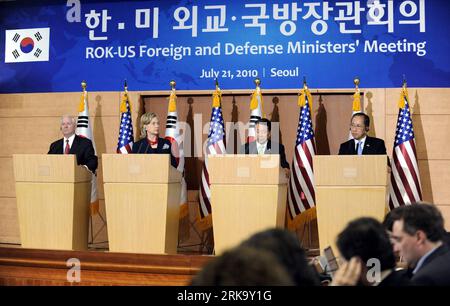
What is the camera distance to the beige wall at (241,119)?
6652mm

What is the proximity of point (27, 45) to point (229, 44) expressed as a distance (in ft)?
8.52

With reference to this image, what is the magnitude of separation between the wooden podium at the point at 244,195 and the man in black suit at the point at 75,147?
5.03 feet

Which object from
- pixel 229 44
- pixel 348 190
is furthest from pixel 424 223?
pixel 229 44

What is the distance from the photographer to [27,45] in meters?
7.55

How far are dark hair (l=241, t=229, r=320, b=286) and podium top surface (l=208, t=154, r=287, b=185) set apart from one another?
9.34 feet

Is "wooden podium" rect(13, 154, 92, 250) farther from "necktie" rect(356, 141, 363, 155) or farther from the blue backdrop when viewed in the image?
"necktie" rect(356, 141, 363, 155)

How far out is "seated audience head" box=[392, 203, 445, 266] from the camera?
2588 millimetres

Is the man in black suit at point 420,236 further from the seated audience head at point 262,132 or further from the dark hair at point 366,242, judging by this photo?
the seated audience head at point 262,132

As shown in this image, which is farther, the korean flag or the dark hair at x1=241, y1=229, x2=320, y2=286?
the korean flag

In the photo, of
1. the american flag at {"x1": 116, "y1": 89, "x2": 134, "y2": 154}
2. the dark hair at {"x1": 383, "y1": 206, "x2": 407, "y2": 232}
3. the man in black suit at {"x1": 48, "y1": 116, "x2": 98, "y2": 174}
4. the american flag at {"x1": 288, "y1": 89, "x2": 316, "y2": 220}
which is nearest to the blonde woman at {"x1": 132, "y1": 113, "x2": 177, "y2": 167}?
the man in black suit at {"x1": 48, "y1": 116, "x2": 98, "y2": 174}

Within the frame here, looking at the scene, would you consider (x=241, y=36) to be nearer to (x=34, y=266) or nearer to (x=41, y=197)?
(x=41, y=197)

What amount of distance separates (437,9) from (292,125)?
2081 millimetres

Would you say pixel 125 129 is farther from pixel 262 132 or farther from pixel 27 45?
pixel 27 45
